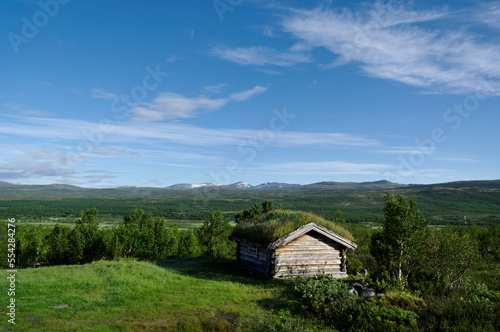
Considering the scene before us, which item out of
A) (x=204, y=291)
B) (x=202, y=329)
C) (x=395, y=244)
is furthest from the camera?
(x=395, y=244)

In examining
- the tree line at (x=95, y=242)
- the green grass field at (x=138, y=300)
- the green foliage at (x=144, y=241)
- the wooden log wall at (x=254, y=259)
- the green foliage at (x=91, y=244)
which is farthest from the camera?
the green foliage at (x=91, y=244)

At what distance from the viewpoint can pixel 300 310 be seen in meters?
13.0

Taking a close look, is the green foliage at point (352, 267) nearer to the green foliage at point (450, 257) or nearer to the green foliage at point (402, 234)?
the green foliage at point (402, 234)

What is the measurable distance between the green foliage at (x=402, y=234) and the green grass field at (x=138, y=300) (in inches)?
293

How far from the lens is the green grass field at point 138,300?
36.2 feet

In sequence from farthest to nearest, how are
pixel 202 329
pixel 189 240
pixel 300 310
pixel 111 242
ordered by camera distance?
pixel 189 240 → pixel 111 242 → pixel 300 310 → pixel 202 329

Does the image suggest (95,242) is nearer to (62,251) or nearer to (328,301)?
(62,251)

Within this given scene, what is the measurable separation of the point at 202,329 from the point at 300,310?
4.51 metres

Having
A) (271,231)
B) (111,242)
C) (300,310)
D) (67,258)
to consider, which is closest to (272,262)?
(271,231)

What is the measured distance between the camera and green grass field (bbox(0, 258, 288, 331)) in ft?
36.2

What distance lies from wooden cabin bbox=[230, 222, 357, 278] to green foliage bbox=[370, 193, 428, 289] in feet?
10.6

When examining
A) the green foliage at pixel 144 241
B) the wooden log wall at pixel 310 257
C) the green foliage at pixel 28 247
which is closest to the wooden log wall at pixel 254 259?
the wooden log wall at pixel 310 257

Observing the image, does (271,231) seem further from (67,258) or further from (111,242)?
(67,258)

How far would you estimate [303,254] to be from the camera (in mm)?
20766
